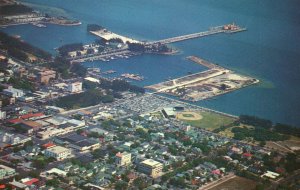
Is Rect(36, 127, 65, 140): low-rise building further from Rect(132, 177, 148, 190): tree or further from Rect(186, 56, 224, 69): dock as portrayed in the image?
Rect(186, 56, 224, 69): dock

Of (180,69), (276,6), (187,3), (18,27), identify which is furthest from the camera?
(187,3)

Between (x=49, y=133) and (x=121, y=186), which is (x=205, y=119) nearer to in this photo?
(x=49, y=133)

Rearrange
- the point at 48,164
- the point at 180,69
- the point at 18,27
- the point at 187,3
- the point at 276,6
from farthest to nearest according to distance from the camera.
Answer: the point at 187,3, the point at 276,6, the point at 18,27, the point at 180,69, the point at 48,164

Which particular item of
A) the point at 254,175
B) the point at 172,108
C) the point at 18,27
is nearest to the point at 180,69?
the point at 172,108

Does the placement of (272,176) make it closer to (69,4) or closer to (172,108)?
(172,108)

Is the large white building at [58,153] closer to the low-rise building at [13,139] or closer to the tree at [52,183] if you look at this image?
the low-rise building at [13,139]

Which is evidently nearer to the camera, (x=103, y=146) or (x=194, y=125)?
(x=103, y=146)

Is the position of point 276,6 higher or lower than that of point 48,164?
higher

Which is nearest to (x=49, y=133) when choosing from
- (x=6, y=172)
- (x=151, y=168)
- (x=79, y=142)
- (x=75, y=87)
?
(x=79, y=142)
